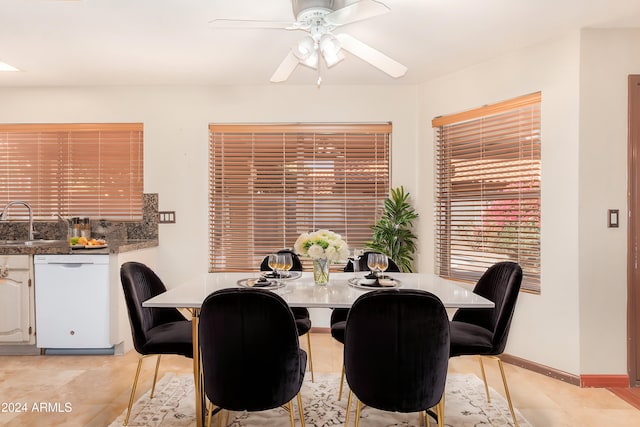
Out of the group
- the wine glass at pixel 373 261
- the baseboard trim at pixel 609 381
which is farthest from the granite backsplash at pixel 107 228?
the baseboard trim at pixel 609 381

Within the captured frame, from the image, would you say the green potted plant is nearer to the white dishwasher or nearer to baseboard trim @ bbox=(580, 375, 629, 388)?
baseboard trim @ bbox=(580, 375, 629, 388)

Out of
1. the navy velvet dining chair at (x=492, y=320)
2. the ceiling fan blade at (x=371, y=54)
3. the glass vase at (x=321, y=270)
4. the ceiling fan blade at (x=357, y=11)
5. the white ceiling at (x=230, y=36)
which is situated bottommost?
the navy velvet dining chair at (x=492, y=320)

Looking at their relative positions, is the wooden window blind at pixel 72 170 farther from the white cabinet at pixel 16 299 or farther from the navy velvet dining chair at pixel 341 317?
the navy velvet dining chair at pixel 341 317

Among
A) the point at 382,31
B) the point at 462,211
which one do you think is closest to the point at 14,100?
the point at 382,31

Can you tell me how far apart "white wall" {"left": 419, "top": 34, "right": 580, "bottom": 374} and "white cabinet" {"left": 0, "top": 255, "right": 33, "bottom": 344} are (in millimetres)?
3964

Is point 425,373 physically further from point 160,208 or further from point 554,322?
point 160,208

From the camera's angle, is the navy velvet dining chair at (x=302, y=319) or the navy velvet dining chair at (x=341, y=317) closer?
the navy velvet dining chair at (x=341, y=317)

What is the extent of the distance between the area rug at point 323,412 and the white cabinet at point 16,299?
1.49 meters

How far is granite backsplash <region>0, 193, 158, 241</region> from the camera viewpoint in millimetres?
4027

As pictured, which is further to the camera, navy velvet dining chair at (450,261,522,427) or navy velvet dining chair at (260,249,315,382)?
navy velvet dining chair at (260,249,315,382)

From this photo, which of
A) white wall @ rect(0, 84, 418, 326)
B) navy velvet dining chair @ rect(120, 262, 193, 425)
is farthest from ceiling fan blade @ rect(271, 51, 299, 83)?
navy velvet dining chair @ rect(120, 262, 193, 425)

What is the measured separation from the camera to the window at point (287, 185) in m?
4.05

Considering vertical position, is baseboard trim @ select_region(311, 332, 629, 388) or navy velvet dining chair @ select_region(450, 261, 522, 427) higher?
navy velvet dining chair @ select_region(450, 261, 522, 427)

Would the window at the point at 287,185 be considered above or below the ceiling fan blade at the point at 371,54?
below
